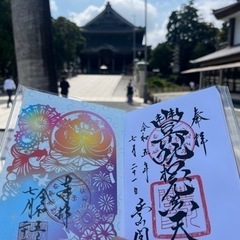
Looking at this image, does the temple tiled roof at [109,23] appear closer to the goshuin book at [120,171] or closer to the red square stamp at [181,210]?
the goshuin book at [120,171]

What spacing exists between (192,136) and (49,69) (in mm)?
2199

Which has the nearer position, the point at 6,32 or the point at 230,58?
the point at 230,58

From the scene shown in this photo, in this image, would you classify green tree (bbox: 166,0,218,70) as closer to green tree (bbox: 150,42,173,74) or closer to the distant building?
green tree (bbox: 150,42,173,74)

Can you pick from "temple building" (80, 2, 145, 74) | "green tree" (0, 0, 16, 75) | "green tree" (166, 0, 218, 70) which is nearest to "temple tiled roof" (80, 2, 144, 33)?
"temple building" (80, 2, 145, 74)

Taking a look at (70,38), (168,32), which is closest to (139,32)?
(168,32)

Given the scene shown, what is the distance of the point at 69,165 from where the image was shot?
4.94ft

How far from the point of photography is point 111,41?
152ft

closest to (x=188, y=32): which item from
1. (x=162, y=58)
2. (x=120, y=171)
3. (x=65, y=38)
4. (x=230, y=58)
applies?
(x=162, y=58)

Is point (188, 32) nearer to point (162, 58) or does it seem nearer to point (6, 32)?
point (162, 58)

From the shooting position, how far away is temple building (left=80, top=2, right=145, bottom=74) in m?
44.8

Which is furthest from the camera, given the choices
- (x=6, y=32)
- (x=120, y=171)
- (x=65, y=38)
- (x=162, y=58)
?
(x=162, y=58)

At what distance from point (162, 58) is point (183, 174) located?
131 ft

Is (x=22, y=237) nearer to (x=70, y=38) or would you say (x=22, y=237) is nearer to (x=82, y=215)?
(x=82, y=215)

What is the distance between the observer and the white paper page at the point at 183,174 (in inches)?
48.5
